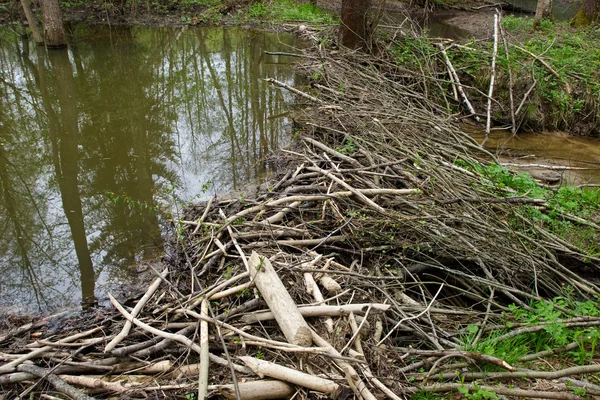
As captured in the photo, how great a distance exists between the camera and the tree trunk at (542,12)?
437 inches

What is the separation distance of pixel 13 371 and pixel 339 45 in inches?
320

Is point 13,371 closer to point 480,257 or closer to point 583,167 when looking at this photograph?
point 480,257

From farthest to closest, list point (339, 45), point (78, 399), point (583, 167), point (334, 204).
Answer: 1. point (339, 45)
2. point (583, 167)
3. point (334, 204)
4. point (78, 399)

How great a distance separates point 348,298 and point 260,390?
993 millimetres

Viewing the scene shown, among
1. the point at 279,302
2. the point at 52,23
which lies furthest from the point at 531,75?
the point at 52,23

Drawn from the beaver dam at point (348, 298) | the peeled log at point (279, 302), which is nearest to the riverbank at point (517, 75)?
the beaver dam at point (348, 298)

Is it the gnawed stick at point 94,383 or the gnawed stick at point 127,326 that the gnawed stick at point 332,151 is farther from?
the gnawed stick at point 94,383

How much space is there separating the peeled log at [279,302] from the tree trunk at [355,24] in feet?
22.3

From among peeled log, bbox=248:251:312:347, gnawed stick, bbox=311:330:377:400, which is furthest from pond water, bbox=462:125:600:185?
gnawed stick, bbox=311:330:377:400

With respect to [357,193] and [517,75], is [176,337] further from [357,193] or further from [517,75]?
[517,75]

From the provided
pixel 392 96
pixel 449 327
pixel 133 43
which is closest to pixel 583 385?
pixel 449 327

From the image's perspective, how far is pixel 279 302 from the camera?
2.88 metres

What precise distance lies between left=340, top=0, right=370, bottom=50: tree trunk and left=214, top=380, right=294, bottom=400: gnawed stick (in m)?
7.57

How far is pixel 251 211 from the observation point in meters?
4.14
